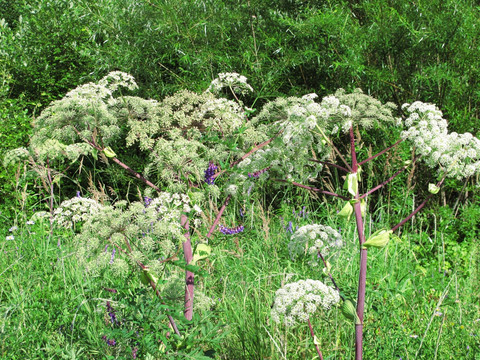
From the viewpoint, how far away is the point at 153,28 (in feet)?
18.5

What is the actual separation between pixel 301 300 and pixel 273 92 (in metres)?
3.76

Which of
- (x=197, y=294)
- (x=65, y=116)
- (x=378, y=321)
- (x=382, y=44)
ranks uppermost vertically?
(x=65, y=116)

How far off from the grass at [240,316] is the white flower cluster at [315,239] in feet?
0.62

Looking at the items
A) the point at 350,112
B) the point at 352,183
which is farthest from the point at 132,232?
the point at 350,112

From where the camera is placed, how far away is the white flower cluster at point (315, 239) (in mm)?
2127

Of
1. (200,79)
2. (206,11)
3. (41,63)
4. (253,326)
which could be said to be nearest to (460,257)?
(253,326)

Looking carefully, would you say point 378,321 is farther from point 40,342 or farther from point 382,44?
point 382,44

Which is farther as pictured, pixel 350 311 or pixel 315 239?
pixel 315 239

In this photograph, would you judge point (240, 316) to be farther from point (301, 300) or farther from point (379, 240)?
point (379, 240)

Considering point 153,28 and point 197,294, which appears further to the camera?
point 153,28

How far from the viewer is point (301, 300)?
185 centimetres

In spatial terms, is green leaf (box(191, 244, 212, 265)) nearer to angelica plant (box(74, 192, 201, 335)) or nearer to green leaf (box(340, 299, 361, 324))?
angelica plant (box(74, 192, 201, 335))

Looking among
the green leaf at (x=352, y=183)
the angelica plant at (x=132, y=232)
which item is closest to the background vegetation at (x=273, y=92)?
the angelica plant at (x=132, y=232)

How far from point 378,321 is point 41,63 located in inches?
250
